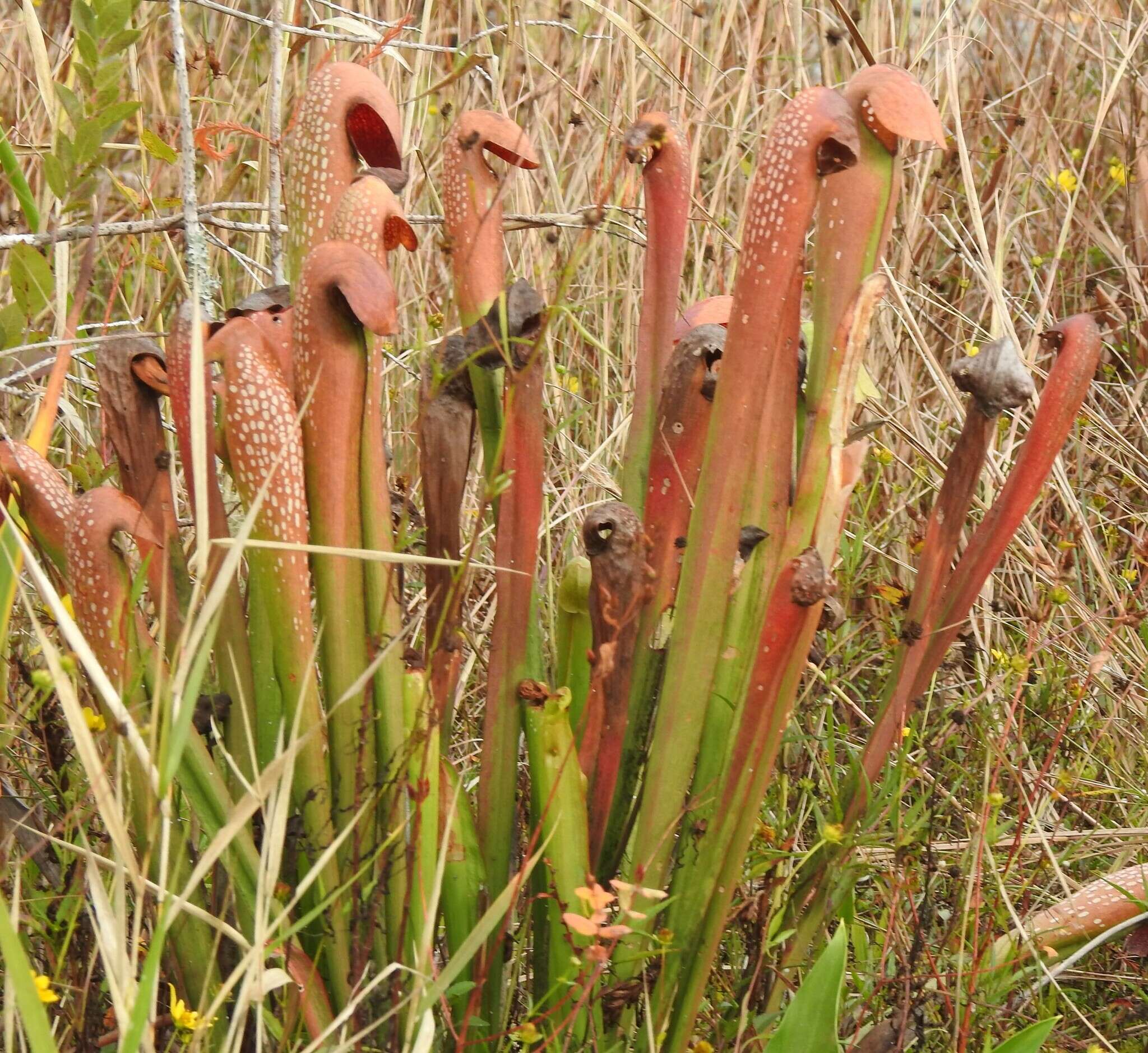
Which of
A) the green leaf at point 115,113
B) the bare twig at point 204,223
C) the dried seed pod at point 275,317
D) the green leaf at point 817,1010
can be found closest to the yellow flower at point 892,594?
the green leaf at point 817,1010

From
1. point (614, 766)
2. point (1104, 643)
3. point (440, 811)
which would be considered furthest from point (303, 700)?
point (1104, 643)

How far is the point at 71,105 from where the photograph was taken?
3.74 ft

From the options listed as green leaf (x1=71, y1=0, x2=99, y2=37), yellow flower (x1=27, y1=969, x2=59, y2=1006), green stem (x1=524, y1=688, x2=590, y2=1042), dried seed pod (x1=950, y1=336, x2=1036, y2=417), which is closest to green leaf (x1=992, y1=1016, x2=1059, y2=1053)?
green stem (x1=524, y1=688, x2=590, y2=1042)

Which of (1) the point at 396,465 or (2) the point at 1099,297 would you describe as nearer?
(1) the point at 396,465

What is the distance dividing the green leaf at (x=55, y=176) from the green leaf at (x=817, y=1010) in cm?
96

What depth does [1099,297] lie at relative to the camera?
253cm

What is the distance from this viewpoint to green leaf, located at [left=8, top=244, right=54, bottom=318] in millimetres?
1122

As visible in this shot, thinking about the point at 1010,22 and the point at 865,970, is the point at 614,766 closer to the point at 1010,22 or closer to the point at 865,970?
the point at 865,970

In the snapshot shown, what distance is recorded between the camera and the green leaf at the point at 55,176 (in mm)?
1123

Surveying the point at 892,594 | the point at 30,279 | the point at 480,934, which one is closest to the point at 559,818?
the point at 480,934

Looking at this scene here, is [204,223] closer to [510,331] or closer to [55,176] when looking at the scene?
[55,176]

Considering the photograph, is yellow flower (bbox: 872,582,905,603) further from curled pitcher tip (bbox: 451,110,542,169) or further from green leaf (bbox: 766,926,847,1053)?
curled pitcher tip (bbox: 451,110,542,169)

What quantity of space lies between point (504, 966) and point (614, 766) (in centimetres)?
26

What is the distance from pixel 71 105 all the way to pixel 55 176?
73 millimetres
